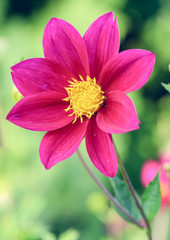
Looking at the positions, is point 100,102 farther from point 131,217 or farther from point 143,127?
point 143,127

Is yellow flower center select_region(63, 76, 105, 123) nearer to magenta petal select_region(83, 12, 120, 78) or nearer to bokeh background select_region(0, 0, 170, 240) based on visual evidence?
magenta petal select_region(83, 12, 120, 78)

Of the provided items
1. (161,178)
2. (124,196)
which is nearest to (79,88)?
(124,196)

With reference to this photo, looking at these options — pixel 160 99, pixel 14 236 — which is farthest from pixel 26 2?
pixel 14 236

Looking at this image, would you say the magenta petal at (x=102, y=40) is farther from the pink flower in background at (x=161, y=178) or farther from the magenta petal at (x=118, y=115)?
the pink flower in background at (x=161, y=178)

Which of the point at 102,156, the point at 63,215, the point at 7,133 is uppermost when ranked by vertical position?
the point at 102,156

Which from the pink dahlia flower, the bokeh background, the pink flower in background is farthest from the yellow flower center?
the bokeh background

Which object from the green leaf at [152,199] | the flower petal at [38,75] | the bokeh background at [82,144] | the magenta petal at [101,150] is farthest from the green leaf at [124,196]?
the bokeh background at [82,144]

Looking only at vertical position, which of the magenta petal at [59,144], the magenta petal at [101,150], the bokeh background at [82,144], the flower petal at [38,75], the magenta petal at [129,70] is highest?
the flower petal at [38,75]
